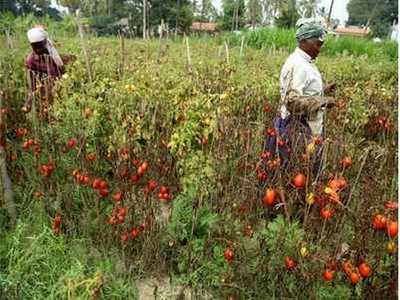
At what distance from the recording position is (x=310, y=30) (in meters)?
3.21

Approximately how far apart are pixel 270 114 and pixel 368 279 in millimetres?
1878

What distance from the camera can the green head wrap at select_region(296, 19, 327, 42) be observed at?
3.19m

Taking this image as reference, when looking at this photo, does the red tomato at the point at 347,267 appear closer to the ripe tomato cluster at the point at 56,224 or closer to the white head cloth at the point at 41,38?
the ripe tomato cluster at the point at 56,224

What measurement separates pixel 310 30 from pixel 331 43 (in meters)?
9.18

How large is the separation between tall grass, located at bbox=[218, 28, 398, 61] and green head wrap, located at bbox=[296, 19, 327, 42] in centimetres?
794

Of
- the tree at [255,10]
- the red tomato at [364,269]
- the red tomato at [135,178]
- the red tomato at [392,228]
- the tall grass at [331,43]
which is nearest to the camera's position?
the red tomato at [392,228]

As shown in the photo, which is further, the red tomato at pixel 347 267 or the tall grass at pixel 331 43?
the tall grass at pixel 331 43

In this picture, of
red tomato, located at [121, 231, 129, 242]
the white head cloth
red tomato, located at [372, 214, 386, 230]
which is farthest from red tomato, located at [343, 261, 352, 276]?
the white head cloth

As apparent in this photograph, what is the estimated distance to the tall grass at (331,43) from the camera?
11.8m

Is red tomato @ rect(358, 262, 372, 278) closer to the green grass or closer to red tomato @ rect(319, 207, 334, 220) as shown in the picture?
red tomato @ rect(319, 207, 334, 220)

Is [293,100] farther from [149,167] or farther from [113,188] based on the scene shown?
[113,188]

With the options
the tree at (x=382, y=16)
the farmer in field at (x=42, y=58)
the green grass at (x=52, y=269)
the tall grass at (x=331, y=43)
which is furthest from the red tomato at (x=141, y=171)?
the tall grass at (x=331, y=43)

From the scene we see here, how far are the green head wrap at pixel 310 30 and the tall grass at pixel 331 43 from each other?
7942mm

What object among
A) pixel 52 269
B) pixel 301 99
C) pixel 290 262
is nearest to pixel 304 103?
pixel 301 99
